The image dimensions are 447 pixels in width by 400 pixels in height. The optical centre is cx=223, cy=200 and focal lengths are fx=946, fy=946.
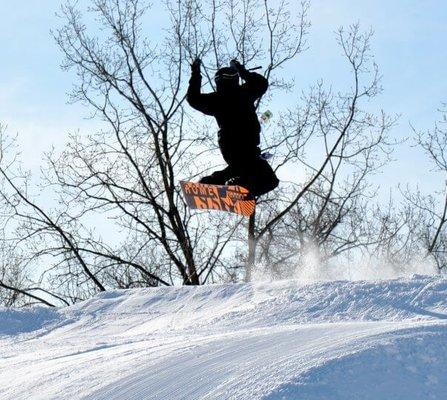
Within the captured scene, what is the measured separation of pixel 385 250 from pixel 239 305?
15.9 m

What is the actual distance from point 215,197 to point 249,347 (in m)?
4.00

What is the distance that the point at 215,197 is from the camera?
418 inches

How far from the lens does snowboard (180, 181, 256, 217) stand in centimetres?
1055

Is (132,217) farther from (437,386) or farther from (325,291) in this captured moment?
(437,386)

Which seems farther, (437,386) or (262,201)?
(262,201)

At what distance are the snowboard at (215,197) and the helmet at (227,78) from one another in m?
1.31

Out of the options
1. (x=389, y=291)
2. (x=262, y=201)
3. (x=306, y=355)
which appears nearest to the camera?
(x=306, y=355)

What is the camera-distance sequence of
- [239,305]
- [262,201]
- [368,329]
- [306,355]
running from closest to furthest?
[306,355] → [368,329] → [239,305] → [262,201]

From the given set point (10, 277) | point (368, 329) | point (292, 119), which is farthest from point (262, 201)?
point (368, 329)

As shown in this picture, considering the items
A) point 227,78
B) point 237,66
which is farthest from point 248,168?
point 237,66

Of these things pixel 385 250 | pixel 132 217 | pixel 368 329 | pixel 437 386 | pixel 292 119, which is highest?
pixel 292 119

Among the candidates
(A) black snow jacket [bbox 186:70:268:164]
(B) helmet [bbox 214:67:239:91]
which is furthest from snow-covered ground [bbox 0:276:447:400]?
(B) helmet [bbox 214:67:239:91]

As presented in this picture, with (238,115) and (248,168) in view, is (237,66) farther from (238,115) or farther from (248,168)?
(248,168)

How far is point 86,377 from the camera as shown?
6672mm
